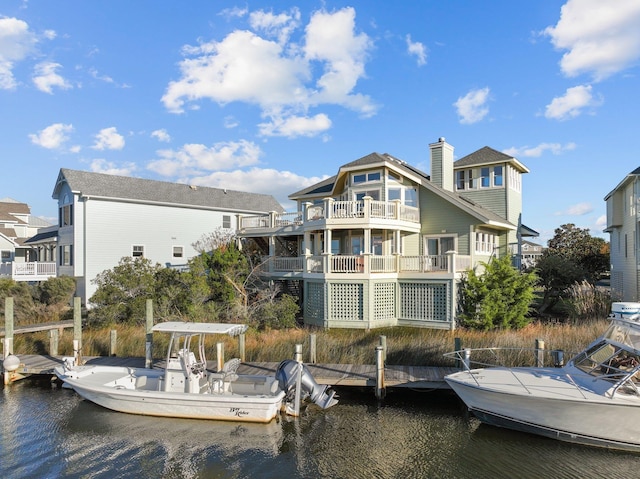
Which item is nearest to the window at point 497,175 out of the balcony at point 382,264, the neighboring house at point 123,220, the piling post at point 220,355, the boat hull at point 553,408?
the balcony at point 382,264

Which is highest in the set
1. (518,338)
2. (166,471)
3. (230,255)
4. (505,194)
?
(505,194)

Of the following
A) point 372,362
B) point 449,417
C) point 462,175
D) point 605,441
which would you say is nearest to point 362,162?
point 462,175

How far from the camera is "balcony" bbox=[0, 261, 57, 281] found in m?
27.3

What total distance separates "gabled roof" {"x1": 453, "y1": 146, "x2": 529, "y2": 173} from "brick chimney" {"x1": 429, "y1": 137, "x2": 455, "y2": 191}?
189 cm

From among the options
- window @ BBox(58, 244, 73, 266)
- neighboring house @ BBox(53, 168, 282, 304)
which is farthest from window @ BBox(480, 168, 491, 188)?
window @ BBox(58, 244, 73, 266)

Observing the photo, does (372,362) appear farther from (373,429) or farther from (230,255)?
(230,255)

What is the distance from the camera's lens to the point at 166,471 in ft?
31.3

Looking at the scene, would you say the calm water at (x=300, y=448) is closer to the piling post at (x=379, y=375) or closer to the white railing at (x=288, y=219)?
the piling post at (x=379, y=375)

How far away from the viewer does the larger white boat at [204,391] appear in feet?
39.3

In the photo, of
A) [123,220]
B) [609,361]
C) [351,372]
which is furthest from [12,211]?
[609,361]

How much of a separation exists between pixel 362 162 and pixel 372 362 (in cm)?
1165

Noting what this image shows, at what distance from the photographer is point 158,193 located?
30797 mm

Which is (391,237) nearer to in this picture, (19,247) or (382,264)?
(382,264)

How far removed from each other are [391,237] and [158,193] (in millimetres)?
16998
